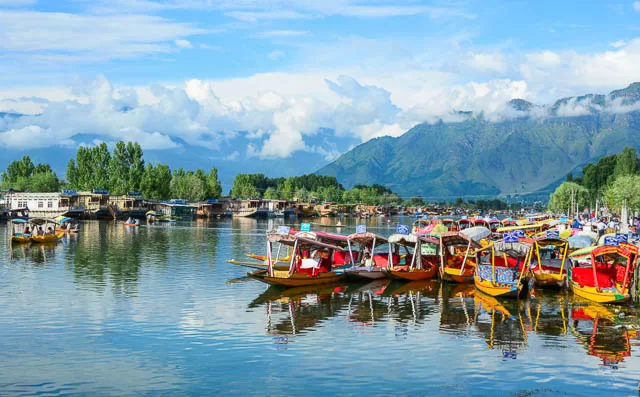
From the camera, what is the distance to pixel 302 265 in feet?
156

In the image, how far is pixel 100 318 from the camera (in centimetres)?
3397

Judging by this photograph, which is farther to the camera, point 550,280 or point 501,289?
point 550,280

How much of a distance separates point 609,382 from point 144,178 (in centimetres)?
16368

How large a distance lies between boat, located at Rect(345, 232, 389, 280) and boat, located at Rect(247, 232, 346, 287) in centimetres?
134

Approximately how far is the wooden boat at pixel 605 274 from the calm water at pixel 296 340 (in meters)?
0.82

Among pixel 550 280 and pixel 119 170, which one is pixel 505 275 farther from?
pixel 119 170

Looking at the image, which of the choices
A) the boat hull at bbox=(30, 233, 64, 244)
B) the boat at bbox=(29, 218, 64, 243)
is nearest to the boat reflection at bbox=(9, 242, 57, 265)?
the boat hull at bbox=(30, 233, 64, 244)

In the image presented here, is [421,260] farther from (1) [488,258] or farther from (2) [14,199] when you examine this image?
(2) [14,199]

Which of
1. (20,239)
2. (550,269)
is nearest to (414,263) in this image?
(550,269)

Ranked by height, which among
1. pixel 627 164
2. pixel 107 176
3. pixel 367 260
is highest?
pixel 627 164

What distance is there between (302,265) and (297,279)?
3.10m

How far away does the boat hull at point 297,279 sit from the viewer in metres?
43.5

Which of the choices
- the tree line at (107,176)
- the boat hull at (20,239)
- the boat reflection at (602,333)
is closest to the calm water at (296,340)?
the boat reflection at (602,333)

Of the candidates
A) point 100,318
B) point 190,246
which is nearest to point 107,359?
point 100,318
